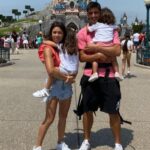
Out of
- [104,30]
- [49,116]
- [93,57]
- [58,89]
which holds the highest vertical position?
[104,30]

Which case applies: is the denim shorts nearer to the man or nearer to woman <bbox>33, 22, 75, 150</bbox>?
woman <bbox>33, 22, 75, 150</bbox>

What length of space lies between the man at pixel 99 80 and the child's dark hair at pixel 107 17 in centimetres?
5

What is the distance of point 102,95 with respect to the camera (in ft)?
21.6

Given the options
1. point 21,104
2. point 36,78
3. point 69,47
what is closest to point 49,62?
point 69,47

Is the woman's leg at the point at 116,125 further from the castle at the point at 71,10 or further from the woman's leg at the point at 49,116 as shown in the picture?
the castle at the point at 71,10

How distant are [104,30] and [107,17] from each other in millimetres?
210

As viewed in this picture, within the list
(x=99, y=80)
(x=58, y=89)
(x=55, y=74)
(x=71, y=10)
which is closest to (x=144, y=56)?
(x=99, y=80)

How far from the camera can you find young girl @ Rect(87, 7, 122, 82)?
20.8ft

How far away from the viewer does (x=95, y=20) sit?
21.2 feet

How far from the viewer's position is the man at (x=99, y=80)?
6359 millimetres

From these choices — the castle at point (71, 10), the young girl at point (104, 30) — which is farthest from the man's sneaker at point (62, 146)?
the castle at point (71, 10)

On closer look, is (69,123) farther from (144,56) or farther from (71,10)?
(71,10)

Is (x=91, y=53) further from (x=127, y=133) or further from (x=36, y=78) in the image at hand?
(x=36, y=78)

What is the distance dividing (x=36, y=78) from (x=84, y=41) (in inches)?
406
